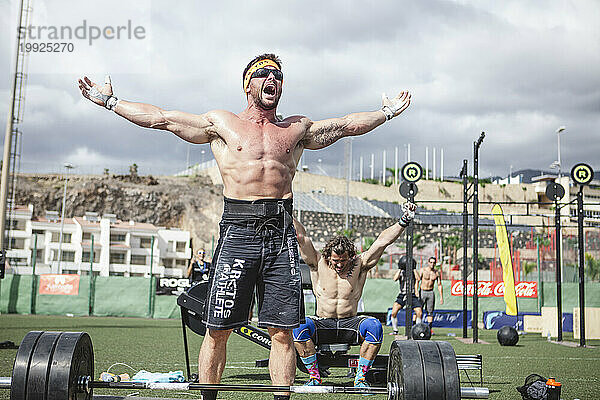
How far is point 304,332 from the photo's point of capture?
5305 mm

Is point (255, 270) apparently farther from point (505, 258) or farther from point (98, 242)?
point (98, 242)

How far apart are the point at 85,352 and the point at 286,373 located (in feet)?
3.85

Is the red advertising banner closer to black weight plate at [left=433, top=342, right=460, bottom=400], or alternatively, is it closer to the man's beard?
the man's beard

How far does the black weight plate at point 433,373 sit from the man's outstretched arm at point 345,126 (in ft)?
4.59

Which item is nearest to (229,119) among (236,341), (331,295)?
(331,295)

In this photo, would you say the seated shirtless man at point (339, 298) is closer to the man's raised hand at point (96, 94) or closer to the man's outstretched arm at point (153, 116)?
the man's outstretched arm at point (153, 116)

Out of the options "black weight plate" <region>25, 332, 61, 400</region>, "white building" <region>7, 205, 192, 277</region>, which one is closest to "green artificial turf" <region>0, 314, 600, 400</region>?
"black weight plate" <region>25, 332, 61, 400</region>

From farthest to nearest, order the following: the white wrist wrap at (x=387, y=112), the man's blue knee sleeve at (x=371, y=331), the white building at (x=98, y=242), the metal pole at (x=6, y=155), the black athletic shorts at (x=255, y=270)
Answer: the white building at (x=98, y=242)
the metal pole at (x=6, y=155)
the man's blue knee sleeve at (x=371, y=331)
the white wrist wrap at (x=387, y=112)
the black athletic shorts at (x=255, y=270)

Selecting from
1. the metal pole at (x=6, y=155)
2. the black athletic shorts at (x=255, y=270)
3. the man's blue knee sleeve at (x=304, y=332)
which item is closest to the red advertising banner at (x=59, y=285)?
the metal pole at (x=6, y=155)

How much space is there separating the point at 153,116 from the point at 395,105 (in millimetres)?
1577

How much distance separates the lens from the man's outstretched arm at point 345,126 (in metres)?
3.98

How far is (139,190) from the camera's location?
61.3 meters

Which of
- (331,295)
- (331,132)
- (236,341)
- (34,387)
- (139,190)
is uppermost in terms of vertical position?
(139,190)

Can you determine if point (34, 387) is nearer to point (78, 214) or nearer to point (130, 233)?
point (130, 233)
